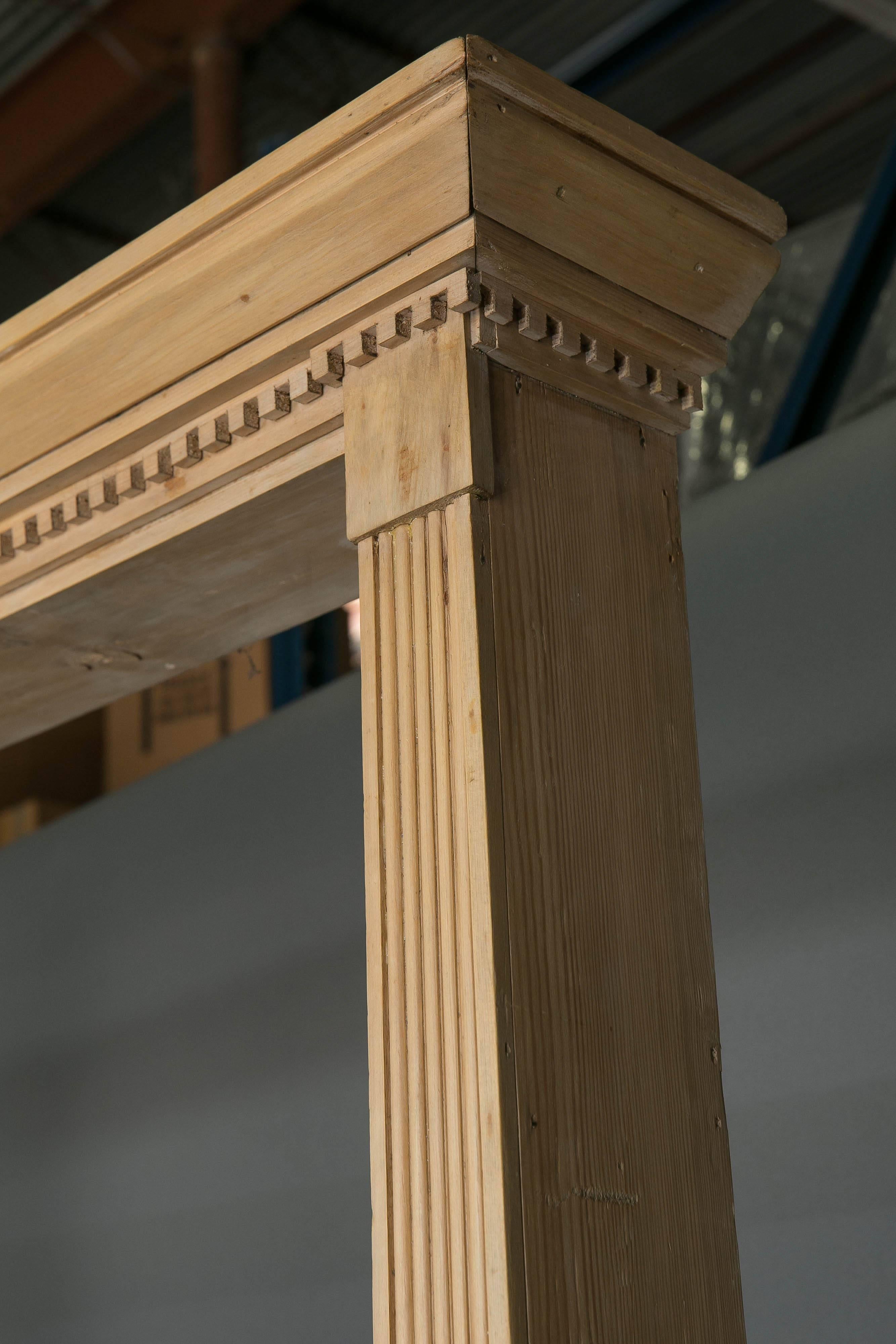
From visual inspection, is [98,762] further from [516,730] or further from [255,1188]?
[516,730]

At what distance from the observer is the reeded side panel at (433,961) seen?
3.13 feet

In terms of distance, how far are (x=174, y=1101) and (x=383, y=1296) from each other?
211cm

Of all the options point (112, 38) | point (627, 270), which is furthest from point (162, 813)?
point (112, 38)

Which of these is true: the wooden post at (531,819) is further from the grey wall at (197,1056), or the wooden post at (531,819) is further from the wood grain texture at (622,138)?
the grey wall at (197,1056)

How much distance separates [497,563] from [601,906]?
0.84 feet

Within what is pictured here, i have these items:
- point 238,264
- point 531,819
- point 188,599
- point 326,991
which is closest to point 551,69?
point 326,991

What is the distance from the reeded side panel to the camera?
0.95m

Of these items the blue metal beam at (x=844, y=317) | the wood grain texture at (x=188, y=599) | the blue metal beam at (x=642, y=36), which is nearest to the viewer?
the wood grain texture at (x=188, y=599)

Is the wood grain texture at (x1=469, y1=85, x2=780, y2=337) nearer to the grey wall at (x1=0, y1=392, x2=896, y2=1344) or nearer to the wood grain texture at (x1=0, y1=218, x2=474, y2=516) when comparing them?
the wood grain texture at (x1=0, y1=218, x2=474, y2=516)

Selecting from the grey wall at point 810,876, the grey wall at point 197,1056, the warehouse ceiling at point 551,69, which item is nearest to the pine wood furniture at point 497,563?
the grey wall at point 810,876

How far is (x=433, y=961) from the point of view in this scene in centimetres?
102

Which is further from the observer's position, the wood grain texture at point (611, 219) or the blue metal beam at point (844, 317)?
Result: the blue metal beam at point (844, 317)

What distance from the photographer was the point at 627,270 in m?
1.20

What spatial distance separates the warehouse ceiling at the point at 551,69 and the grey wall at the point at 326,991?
13.8 ft
